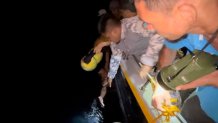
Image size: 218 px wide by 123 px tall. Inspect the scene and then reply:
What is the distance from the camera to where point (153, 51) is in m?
2.31

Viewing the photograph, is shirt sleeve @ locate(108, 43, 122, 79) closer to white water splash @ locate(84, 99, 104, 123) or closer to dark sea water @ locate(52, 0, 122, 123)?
dark sea water @ locate(52, 0, 122, 123)

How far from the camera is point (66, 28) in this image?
554 cm

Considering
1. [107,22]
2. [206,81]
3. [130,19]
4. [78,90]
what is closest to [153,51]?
[130,19]

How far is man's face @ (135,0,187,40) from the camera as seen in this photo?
46.8 inches

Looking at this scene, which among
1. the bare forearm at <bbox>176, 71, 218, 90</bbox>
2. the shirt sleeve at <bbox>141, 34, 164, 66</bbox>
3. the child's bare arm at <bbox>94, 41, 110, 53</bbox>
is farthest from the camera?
the child's bare arm at <bbox>94, 41, 110, 53</bbox>

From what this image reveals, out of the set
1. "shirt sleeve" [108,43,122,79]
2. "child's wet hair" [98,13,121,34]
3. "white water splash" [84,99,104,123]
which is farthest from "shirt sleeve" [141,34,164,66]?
"white water splash" [84,99,104,123]

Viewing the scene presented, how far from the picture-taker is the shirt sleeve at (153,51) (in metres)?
2.28

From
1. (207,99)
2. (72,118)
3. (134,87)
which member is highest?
(72,118)

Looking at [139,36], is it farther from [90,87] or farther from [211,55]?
[90,87]

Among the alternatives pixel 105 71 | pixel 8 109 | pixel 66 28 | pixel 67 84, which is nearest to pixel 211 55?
pixel 105 71

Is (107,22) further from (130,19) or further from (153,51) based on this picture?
(153,51)

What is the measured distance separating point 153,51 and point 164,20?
3.60 feet

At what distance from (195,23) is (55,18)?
4.92m

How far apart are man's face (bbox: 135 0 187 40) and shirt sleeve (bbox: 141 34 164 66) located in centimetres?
96
